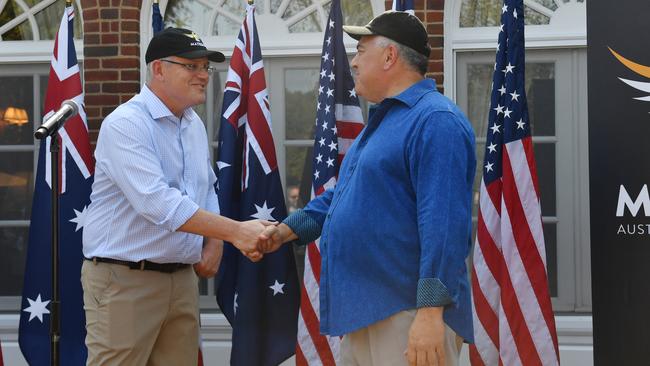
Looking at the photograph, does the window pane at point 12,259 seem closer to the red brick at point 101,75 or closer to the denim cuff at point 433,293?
the red brick at point 101,75

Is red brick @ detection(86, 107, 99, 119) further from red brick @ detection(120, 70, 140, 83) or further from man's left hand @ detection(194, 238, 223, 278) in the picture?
man's left hand @ detection(194, 238, 223, 278)

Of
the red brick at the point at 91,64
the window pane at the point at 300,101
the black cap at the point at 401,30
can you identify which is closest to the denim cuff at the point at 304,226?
the black cap at the point at 401,30

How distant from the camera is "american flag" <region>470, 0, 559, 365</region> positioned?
5355mm

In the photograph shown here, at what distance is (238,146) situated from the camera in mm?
5910

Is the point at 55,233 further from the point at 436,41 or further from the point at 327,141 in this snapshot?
the point at 436,41

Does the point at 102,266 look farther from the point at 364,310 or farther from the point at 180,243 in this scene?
the point at 364,310

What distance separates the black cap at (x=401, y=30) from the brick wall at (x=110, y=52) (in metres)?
3.20

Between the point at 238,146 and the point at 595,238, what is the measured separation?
7.08 ft

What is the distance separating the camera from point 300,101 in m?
6.59

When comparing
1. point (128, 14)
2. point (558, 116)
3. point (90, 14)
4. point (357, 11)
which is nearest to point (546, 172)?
point (558, 116)

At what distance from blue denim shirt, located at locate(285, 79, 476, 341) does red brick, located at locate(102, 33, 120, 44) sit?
3.32m

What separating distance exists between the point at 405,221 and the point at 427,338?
42cm

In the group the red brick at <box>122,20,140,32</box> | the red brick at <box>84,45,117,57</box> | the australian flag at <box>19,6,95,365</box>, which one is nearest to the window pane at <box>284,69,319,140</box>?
the red brick at <box>122,20,140,32</box>

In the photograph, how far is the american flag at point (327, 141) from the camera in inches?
226
